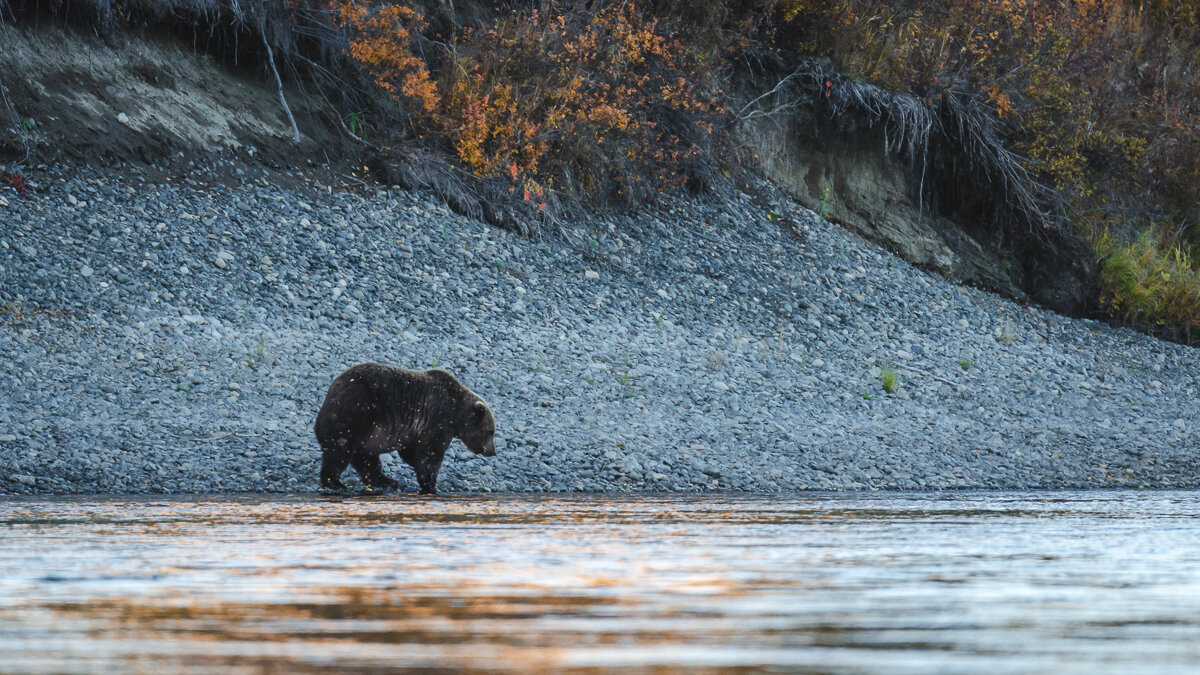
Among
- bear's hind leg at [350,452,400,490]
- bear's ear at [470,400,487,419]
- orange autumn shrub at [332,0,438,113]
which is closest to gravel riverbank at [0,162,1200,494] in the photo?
bear's hind leg at [350,452,400,490]

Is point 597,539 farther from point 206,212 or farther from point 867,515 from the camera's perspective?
point 206,212

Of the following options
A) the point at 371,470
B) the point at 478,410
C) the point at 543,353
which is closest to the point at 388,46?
the point at 543,353

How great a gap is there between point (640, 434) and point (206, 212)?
22.0ft

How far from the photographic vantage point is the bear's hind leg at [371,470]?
981 cm

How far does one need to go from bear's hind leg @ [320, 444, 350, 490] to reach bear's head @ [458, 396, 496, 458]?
1.07 metres

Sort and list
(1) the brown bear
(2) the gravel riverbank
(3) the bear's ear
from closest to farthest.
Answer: (1) the brown bear → (3) the bear's ear → (2) the gravel riverbank

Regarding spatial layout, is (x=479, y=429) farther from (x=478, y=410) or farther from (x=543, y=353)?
(x=543, y=353)

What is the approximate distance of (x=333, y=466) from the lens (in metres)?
9.50

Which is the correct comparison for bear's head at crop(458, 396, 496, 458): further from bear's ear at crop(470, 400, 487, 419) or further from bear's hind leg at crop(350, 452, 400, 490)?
bear's hind leg at crop(350, 452, 400, 490)

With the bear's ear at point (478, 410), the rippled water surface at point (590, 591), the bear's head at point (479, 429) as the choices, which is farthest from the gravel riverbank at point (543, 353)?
the rippled water surface at point (590, 591)

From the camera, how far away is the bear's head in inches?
405

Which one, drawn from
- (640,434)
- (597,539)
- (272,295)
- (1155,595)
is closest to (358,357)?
(272,295)

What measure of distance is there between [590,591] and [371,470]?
6140 millimetres

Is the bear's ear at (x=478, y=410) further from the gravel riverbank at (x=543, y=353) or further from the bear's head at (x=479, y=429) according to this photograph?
the gravel riverbank at (x=543, y=353)
